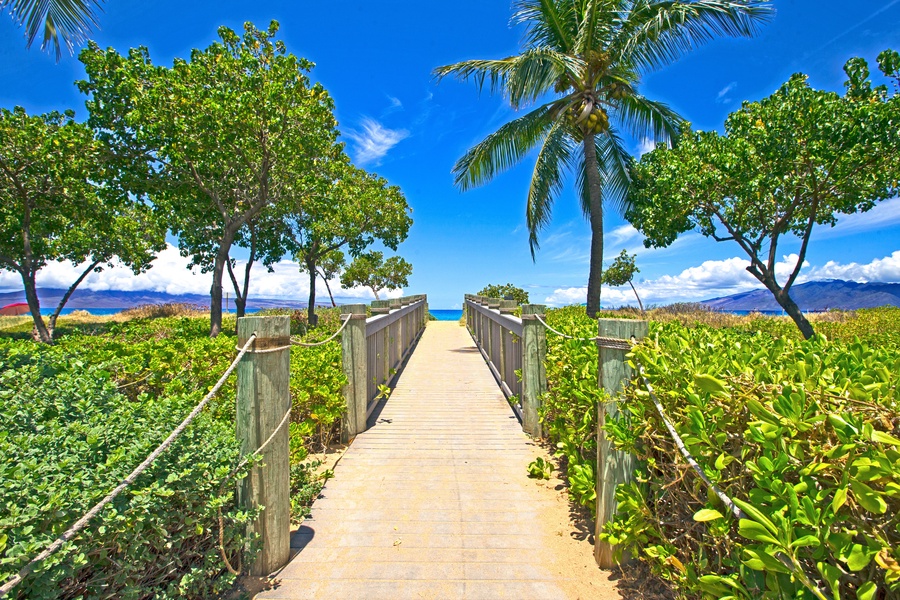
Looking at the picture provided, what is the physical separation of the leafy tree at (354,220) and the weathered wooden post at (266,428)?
1372cm

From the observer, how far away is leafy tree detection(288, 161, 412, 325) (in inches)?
709

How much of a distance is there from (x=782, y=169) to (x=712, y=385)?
10.3 metres

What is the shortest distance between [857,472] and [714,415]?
1.62 feet

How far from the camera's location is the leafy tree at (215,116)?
10.3 meters

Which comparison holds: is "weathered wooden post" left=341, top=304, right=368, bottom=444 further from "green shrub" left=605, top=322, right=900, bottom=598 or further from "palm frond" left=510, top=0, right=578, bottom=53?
"palm frond" left=510, top=0, right=578, bottom=53

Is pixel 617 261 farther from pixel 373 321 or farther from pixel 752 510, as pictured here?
pixel 752 510

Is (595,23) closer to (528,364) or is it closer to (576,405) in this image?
(528,364)

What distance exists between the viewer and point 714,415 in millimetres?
1644

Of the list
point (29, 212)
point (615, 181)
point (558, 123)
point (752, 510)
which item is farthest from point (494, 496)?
point (29, 212)

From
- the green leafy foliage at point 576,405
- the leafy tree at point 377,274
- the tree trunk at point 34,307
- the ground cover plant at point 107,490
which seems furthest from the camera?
the leafy tree at point 377,274

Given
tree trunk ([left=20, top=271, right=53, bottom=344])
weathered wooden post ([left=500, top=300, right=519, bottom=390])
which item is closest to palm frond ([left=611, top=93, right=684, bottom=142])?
weathered wooden post ([left=500, top=300, right=519, bottom=390])

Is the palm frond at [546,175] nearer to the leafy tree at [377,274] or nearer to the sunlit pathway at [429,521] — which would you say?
the sunlit pathway at [429,521]

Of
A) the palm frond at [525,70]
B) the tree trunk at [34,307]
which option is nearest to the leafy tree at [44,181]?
the tree trunk at [34,307]

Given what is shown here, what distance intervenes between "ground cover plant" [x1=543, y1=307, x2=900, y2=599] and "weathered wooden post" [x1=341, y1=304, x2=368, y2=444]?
289cm
